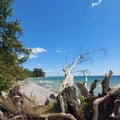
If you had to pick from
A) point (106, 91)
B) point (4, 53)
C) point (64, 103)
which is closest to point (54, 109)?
point (64, 103)

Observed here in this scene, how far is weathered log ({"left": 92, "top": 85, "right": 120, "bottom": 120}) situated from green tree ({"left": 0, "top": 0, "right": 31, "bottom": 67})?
1448 cm

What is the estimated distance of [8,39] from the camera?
2167 cm

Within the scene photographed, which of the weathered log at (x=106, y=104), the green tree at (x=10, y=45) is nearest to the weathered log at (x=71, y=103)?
the weathered log at (x=106, y=104)

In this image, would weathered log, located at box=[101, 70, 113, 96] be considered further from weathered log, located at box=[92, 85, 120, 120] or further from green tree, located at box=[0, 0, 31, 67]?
green tree, located at box=[0, 0, 31, 67]

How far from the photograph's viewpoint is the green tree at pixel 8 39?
2161cm

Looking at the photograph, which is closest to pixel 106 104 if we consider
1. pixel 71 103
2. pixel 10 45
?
pixel 71 103

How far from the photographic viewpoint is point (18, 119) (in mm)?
7672

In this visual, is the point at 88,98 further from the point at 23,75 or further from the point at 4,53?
the point at 23,75

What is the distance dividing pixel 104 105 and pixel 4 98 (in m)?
2.85

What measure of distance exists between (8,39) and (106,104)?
48.8 ft

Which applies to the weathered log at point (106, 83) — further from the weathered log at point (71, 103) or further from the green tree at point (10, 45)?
the green tree at point (10, 45)

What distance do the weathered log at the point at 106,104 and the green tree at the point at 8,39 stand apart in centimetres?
1448

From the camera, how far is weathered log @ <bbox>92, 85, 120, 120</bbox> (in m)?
7.70

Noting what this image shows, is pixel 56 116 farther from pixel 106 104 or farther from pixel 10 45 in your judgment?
pixel 10 45
